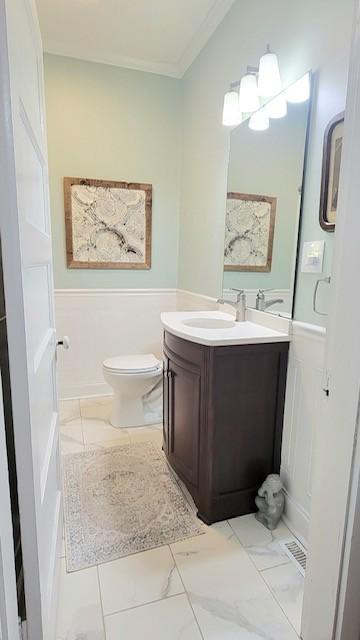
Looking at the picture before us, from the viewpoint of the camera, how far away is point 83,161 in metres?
2.72

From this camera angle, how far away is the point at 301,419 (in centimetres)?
153

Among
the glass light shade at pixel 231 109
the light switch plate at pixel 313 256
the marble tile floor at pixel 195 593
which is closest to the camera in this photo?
the marble tile floor at pixel 195 593

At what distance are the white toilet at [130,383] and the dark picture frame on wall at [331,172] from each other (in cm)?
148

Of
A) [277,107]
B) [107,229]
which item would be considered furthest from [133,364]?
[277,107]

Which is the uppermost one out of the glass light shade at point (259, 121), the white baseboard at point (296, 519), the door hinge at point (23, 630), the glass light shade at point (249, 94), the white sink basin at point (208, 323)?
the glass light shade at point (249, 94)

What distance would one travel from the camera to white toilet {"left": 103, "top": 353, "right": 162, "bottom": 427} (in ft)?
7.70

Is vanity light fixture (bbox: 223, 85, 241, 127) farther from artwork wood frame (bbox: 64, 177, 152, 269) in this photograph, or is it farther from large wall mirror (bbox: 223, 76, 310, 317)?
artwork wood frame (bbox: 64, 177, 152, 269)

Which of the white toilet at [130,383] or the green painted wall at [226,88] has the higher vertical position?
the green painted wall at [226,88]

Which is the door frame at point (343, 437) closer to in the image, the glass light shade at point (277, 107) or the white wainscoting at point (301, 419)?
the white wainscoting at point (301, 419)

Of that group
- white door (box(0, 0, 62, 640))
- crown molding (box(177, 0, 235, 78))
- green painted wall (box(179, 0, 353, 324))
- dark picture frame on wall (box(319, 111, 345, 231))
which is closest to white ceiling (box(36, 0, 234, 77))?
crown molding (box(177, 0, 235, 78))

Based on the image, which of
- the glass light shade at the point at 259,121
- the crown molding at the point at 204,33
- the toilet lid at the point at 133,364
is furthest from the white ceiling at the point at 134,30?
the toilet lid at the point at 133,364

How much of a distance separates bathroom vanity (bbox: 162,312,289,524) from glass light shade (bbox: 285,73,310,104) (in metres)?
1.02

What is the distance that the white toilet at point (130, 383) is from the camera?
2346 millimetres

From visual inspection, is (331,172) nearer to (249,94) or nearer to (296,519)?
(249,94)
